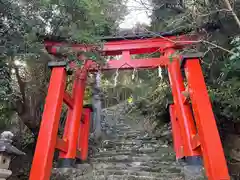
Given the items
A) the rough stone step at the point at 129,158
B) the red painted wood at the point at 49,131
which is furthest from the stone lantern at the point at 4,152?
the rough stone step at the point at 129,158

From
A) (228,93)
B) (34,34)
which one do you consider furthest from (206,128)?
(34,34)

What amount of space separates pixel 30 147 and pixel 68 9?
4.21 metres

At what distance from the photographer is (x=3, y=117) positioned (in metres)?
6.39

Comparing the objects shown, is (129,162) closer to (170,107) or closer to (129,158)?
(129,158)

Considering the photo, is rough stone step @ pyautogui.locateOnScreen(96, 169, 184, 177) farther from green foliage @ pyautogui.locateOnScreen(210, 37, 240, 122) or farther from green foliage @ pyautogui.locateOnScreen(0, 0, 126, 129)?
green foliage @ pyautogui.locateOnScreen(0, 0, 126, 129)

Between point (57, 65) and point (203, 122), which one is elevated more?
point (57, 65)

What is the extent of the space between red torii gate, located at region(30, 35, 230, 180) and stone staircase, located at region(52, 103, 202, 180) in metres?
0.35

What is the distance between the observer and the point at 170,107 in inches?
262

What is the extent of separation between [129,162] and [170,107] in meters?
1.89

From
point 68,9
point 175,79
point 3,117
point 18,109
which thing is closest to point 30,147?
point 3,117

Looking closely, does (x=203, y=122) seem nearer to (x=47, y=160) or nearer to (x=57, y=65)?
(x=47, y=160)

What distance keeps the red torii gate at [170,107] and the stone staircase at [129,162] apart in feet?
1.13

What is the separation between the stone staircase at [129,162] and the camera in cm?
494

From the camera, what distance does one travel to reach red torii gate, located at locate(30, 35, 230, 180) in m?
3.84
